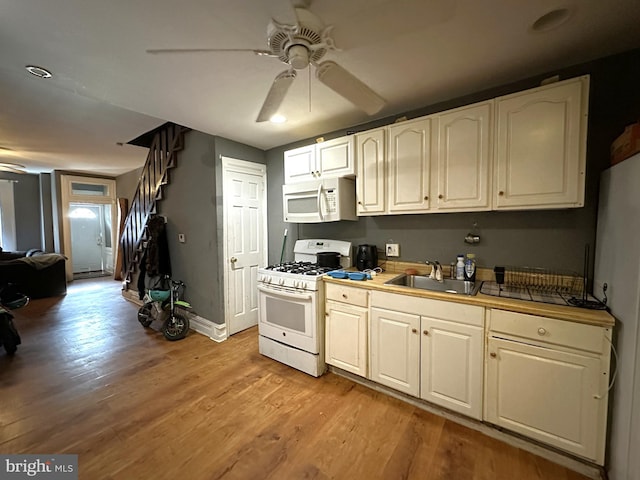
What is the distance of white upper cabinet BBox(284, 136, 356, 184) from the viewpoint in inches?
96.6

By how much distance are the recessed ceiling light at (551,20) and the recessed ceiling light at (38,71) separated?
9.95ft

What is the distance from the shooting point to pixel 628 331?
1237mm

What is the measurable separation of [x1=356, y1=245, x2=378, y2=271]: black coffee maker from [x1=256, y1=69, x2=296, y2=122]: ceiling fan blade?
1515 millimetres

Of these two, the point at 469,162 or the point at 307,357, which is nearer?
the point at 469,162

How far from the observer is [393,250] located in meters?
2.58

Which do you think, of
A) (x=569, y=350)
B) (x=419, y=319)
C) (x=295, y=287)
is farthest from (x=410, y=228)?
(x=569, y=350)

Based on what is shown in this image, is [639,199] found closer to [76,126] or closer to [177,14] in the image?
[177,14]

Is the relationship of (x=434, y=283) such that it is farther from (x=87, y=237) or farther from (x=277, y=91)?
(x=87, y=237)

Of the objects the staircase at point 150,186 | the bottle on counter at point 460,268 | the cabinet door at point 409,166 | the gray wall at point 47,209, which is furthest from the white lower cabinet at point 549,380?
the gray wall at point 47,209

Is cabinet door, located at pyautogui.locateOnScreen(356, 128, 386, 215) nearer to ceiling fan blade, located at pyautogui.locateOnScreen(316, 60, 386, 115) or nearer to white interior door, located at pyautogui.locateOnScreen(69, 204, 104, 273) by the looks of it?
ceiling fan blade, located at pyautogui.locateOnScreen(316, 60, 386, 115)

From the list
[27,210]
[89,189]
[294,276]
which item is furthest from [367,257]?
[27,210]

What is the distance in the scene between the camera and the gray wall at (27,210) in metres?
6.39

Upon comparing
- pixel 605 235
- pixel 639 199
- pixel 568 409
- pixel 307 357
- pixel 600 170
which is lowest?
pixel 307 357

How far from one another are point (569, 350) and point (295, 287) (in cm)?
186
